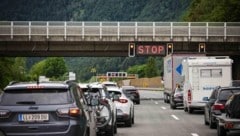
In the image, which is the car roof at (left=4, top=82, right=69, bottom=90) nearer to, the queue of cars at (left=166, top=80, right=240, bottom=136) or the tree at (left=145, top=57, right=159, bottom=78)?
the queue of cars at (left=166, top=80, right=240, bottom=136)

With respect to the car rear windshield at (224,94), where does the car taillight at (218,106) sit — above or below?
below

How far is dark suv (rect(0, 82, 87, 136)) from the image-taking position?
1166 cm

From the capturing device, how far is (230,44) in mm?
59312

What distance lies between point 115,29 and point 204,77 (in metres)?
26.3

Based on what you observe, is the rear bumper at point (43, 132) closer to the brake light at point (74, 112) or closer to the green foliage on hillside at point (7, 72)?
the brake light at point (74, 112)

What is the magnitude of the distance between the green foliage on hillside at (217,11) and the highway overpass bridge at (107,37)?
76.7 ft

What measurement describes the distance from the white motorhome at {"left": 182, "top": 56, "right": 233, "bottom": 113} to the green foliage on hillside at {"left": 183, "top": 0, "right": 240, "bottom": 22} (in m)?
50.5

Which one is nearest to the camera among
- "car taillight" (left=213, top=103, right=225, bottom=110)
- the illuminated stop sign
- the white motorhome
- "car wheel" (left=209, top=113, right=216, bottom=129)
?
"car taillight" (left=213, top=103, right=225, bottom=110)

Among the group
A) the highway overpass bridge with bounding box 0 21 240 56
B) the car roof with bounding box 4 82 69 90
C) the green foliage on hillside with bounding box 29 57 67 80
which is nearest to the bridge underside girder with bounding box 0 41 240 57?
the highway overpass bridge with bounding box 0 21 240 56

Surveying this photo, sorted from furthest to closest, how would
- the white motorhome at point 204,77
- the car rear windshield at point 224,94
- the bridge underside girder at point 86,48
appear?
the bridge underside girder at point 86,48
the white motorhome at point 204,77
the car rear windshield at point 224,94

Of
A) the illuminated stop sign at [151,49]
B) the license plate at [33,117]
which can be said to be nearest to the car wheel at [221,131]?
the license plate at [33,117]

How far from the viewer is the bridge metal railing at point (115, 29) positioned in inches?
2242

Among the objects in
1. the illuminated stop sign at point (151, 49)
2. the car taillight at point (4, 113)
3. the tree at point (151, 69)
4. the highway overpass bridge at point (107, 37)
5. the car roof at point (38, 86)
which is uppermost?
the highway overpass bridge at point (107, 37)

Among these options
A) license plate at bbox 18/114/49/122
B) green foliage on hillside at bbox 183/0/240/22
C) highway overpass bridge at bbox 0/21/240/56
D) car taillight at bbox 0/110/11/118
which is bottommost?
license plate at bbox 18/114/49/122
